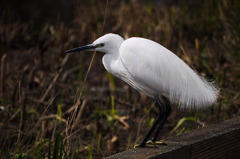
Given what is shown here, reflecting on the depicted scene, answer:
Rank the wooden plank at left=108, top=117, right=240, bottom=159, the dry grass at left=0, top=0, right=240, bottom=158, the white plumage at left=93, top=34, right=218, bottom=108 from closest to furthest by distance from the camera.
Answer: the wooden plank at left=108, top=117, right=240, bottom=159 → the white plumage at left=93, top=34, right=218, bottom=108 → the dry grass at left=0, top=0, right=240, bottom=158

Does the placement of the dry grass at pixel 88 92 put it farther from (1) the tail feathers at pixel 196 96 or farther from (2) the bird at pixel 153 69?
(1) the tail feathers at pixel 196 96

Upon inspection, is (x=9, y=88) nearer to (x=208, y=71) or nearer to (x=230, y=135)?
(x=208, y=71)

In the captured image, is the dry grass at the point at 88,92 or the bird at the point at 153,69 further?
the dry grass at the point at 88,92

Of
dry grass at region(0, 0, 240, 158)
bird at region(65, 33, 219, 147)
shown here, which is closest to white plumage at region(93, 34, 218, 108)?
bird at region(65, 33, 219, 147)

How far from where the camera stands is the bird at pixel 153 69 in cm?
184

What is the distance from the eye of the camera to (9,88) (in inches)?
134

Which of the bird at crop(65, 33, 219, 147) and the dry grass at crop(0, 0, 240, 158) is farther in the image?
the dry grass at crop(0, 0, 240, 158)

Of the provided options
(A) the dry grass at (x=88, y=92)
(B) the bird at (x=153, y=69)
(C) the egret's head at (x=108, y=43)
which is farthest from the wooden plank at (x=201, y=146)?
(C) the egret's head at (x=108, y=43)

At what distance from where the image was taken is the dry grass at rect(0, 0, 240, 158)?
227 cm

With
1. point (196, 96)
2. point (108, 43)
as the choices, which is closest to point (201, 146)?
point (196, 96)

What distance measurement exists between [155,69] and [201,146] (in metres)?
0.38

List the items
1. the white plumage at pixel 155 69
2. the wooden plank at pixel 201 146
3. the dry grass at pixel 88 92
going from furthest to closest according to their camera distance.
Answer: the dry grass at pixel 88 92, the white plumage at pixel 155 69, the wooden plank at pixel 201 146

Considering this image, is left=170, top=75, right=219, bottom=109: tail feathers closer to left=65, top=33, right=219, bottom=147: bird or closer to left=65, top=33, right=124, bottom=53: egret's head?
left=65, top=33, right=219, bottom=147: bird

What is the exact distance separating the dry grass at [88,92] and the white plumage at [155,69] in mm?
139
